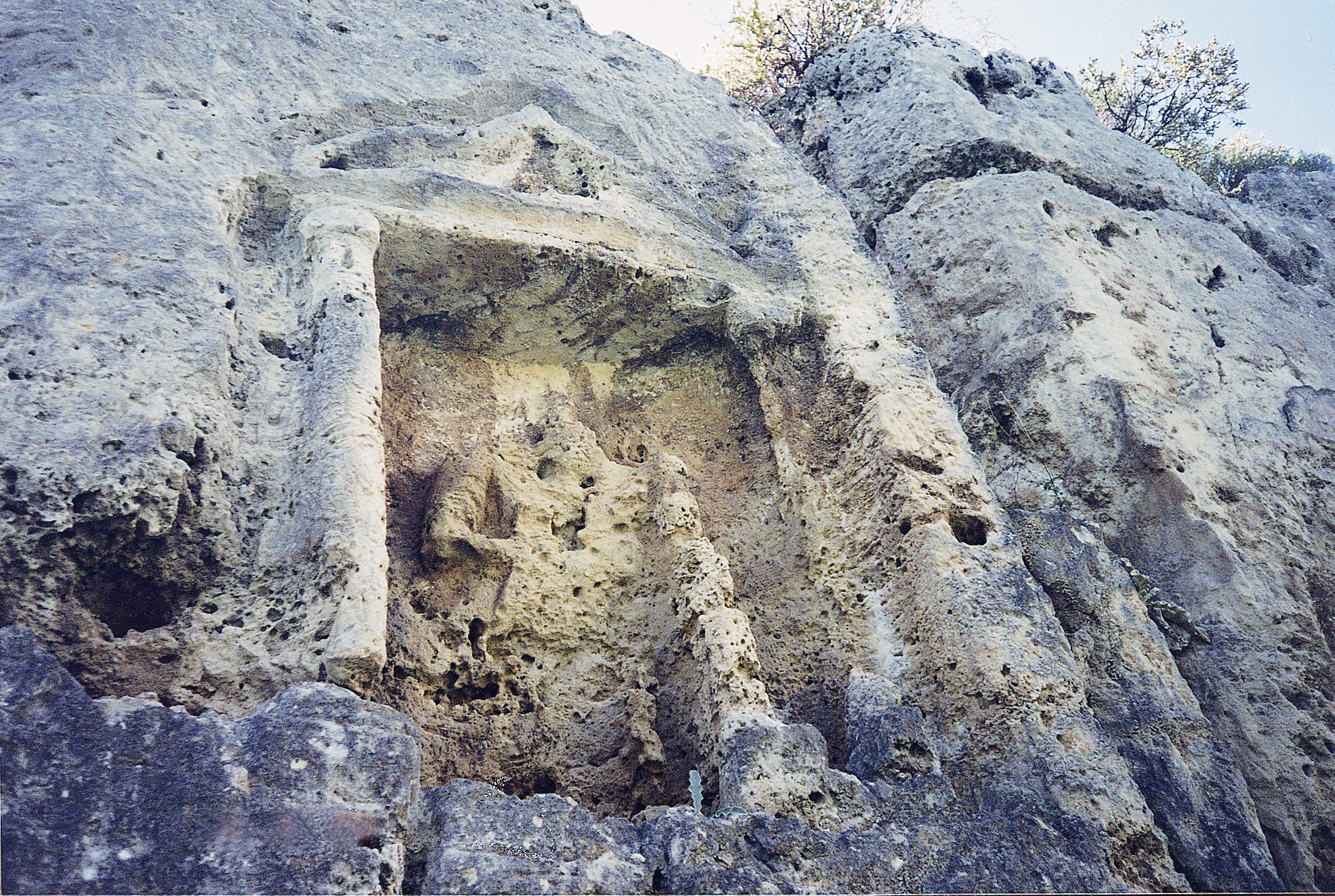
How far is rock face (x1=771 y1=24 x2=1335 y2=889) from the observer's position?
3.64 m

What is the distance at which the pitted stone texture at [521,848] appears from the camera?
8.28 feet

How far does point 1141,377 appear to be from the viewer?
465cm

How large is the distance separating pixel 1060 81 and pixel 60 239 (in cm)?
641

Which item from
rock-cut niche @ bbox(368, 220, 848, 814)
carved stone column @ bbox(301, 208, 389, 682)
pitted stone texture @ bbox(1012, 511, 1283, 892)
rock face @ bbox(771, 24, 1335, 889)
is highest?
rock face @ bbox(771, 24, 1335, 889)

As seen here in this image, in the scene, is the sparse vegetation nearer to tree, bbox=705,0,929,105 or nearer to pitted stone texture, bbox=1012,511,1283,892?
tree, bbox=705,0,929,105

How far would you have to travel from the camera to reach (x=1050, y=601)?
3.75m

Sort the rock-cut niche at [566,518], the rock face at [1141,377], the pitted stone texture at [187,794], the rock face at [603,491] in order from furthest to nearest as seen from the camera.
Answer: the rock face at [1141,377], the rock-cut niche at [566,518], the rock face at [603,491], the pitted stone texture at [187,794]

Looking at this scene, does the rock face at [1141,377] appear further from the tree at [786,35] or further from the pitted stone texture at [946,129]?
the tree at [786,35]

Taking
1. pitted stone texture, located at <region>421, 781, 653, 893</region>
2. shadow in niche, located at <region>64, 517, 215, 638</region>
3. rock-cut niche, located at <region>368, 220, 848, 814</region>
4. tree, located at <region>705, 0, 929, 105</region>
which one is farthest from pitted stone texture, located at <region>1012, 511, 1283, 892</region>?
tree, located at <region>705, 0, 929, 105</region>

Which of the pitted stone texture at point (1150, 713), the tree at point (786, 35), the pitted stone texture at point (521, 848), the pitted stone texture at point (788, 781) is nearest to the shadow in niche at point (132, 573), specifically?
the pitted stone texture at point (521, 848)

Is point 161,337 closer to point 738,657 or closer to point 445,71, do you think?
point 738,657

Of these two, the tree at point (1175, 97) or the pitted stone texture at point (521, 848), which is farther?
the tree at point (1175, 97)

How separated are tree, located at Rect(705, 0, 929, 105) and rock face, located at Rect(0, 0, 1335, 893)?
11.0 ft

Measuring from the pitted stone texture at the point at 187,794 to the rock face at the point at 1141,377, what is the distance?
8.39ft
